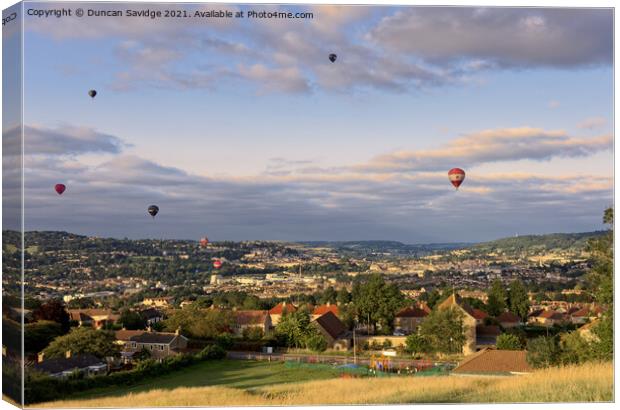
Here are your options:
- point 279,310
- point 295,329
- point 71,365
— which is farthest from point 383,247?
point 71,365

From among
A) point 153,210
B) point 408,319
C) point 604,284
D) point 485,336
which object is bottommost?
point 485,336

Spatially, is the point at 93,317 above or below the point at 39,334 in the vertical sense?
below

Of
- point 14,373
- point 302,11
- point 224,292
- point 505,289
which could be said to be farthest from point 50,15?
point 505,289

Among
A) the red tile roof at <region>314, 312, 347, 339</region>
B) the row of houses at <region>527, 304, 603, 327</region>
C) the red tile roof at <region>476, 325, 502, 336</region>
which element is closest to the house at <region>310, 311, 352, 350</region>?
the red tile roof at <region>314, 312, 347, 339</region>

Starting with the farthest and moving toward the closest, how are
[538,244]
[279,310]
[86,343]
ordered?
[279,310] < [538,244] < [86,343]

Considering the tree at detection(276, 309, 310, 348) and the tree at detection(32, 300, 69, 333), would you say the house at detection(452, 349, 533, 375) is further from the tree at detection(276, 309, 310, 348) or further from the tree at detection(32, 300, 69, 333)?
the tree at detection(32, 300, 69, 333)

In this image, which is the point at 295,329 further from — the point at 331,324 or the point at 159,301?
the point at 159,301
